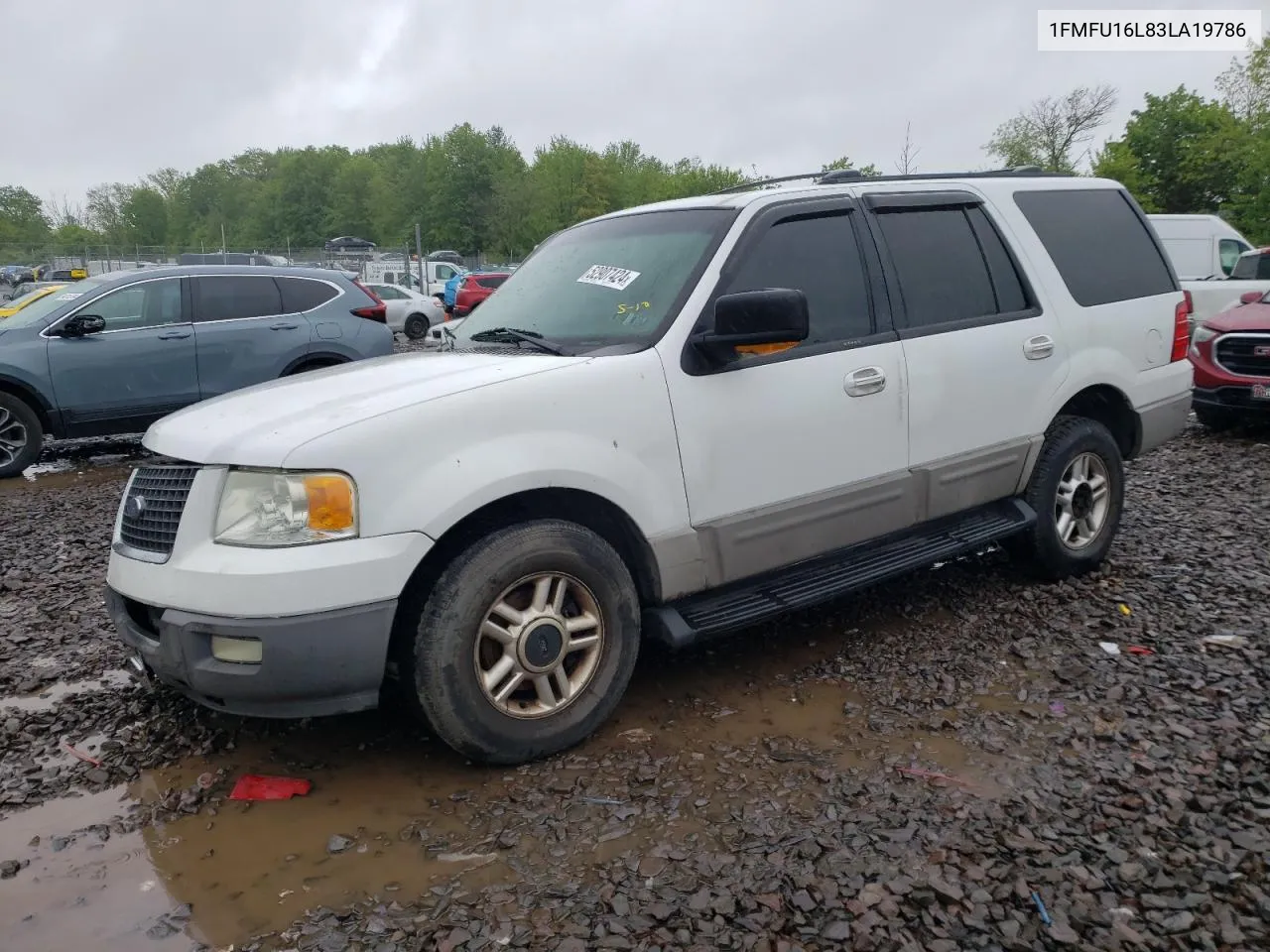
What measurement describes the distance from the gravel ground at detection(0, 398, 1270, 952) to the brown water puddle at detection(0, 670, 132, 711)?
23 mm

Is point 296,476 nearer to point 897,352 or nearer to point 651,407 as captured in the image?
point 651,407

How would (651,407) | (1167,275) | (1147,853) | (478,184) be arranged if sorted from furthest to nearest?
1. (478,184)
2. (1167,275)
3. (651,407)
4. (1147,853)

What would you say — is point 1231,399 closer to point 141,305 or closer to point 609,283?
point 609,283

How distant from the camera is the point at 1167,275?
5.36 meters

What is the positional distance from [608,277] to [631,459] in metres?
0.94

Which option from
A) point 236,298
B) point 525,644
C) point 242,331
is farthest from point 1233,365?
point 236,298

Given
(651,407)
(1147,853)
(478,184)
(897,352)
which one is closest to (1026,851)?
(1147,853)

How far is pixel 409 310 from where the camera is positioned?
2459 cm

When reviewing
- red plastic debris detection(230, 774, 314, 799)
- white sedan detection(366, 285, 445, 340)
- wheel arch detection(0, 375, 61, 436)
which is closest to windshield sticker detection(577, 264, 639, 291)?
red plastic debris detection(230, 774, 314, 799)

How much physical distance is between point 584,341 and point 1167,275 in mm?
3529

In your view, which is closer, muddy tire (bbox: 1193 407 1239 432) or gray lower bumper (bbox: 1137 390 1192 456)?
gray lower bumper (bbox: 1137 390 1192 456)

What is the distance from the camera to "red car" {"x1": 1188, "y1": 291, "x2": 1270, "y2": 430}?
891cm

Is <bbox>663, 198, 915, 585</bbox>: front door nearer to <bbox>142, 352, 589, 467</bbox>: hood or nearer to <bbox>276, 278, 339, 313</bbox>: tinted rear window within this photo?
<bbox>142, 352, 589, 467</bbox>: hood

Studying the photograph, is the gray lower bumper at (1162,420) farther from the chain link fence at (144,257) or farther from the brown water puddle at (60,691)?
the chain link fence at (144,257)
